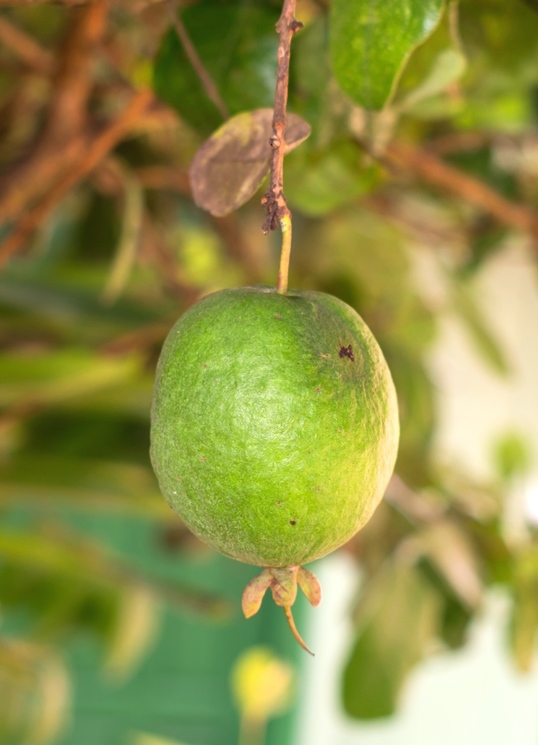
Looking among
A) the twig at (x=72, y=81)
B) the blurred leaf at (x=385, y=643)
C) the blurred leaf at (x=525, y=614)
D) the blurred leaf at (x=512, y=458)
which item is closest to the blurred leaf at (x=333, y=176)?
the twig at (x=72, y=81)

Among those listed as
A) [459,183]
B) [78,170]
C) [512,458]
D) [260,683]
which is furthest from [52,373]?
[260,683]

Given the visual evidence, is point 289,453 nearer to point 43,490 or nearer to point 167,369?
point 167,369

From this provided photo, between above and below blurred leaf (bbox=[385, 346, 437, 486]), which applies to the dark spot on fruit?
above

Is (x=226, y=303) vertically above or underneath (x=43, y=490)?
above

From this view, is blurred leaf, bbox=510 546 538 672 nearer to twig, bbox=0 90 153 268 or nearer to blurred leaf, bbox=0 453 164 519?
blurred leaf, bbox=0 453 164 519

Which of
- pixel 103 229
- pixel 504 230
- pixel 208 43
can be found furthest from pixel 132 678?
pixel 208 43

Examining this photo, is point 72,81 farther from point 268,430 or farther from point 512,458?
point 512,458

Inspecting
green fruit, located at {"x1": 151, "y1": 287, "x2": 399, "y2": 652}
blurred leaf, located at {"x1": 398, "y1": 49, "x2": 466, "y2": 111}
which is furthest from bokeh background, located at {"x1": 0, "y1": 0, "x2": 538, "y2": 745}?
green fruit, located at {"x1": 151, "y1": 287, "x2": 399, "y2": 652}
